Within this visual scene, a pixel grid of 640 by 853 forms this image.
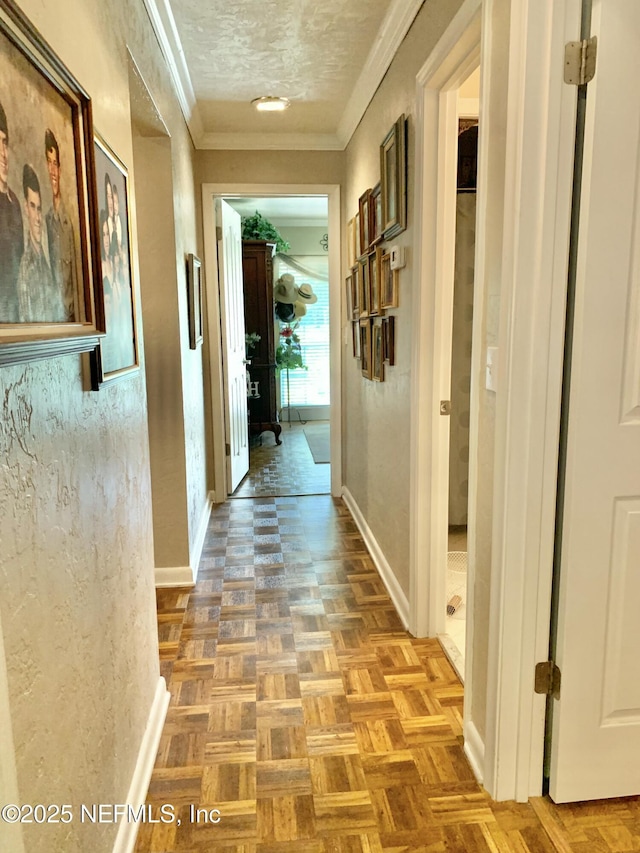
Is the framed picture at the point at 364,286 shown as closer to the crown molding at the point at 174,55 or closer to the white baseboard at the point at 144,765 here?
the crown molding at the point at 174,55

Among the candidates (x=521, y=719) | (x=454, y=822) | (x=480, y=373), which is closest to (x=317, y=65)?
(x=480, y=373)

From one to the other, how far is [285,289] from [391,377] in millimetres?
4630

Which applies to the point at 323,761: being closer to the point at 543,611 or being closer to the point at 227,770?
the point at 227,770

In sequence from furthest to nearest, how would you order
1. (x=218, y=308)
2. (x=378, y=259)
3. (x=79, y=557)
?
(x=218, y=308) < (x=378, y=259) < (x=79, y=557)

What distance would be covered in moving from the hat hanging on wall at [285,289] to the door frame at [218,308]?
9.87 ft

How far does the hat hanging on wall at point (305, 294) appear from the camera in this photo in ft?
23.3

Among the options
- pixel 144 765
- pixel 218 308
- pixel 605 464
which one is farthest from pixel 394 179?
pixel 144 765

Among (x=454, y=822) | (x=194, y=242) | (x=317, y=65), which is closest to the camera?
(x=454, y=822)

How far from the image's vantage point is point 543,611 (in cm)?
146

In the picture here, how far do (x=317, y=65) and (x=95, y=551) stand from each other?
250 cm

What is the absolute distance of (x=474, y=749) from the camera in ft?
5.35

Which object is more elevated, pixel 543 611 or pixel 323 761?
pixel 543 611

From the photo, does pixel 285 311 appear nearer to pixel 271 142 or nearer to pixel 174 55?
pixel 271 142

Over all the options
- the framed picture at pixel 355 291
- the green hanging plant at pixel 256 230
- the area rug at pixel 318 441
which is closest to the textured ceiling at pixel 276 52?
the framed picture at pixel 355 291
